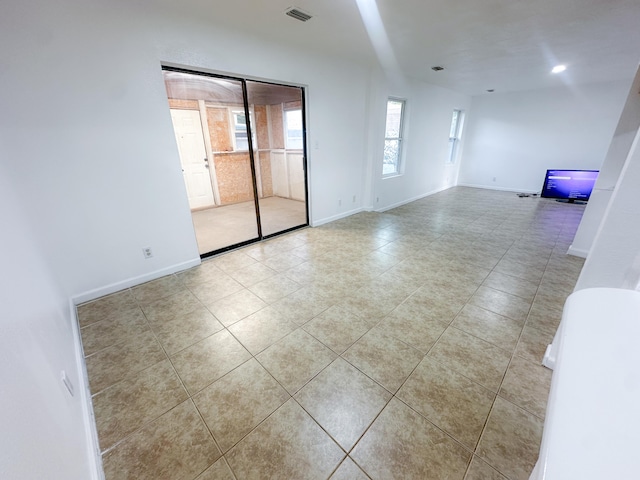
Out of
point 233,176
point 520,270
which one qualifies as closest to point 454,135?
point 520,270

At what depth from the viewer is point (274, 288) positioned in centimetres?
251

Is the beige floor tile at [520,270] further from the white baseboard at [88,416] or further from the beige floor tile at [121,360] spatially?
the white baseboard at [88,416]

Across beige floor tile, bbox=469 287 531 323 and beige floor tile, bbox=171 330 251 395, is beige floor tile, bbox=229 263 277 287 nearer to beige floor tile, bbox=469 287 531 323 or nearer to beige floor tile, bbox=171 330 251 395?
beige floor tile, bbox=171 330 251 395

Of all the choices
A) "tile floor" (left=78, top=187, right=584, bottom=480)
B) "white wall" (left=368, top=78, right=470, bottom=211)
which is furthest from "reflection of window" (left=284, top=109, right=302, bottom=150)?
"tile floor" (left=78, top=187, right=584, bottom=480)

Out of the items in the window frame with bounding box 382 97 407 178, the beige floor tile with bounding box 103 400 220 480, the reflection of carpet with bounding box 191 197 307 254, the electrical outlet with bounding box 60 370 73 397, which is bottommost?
the beige floor tile with bounding box 103 400 220 480

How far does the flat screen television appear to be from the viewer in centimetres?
554

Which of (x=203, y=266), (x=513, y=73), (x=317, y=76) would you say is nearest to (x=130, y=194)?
(x=203, y=266)

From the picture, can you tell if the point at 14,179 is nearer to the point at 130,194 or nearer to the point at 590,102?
the point at 130,194

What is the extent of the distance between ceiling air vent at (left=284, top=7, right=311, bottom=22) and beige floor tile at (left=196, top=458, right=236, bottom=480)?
10.5 ft

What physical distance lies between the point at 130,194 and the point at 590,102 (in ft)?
27.9

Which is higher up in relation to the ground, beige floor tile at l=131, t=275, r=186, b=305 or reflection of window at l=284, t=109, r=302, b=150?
reflection of window at l=284, t=109, r=302, b=150

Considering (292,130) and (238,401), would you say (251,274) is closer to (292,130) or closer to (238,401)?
(238,401)

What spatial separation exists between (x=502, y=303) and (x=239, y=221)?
13.0 ft

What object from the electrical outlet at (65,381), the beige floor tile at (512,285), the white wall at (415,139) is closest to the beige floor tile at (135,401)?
the electrical outlet at (65,381)
